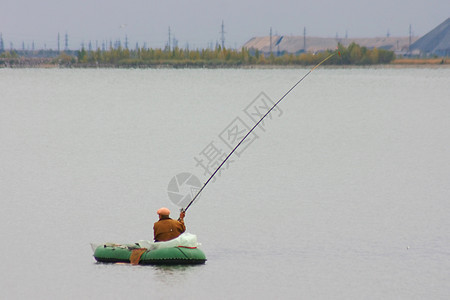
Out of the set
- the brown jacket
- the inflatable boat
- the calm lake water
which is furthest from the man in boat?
the calm lake water

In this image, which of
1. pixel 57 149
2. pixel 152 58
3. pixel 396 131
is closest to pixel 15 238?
pixel 57 149

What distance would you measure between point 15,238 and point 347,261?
6966 mm

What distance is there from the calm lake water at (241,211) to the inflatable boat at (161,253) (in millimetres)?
170

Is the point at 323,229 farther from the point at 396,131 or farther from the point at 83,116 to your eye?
the point at 83,116

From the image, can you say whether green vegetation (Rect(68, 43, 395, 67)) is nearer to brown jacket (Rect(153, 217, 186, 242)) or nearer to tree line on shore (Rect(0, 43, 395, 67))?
tree line on shore (Rect(0, 43, 395, 67))

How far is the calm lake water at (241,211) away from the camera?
14.9 meters

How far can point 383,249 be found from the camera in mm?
17453

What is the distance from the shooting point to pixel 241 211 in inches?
829

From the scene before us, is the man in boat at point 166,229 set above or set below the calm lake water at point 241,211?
above

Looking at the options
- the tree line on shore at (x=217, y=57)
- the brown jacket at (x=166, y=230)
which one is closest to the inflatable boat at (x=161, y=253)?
the brown jacket at (x=166, y=230)

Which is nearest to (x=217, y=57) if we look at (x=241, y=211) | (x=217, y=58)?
(x=217, y=58)

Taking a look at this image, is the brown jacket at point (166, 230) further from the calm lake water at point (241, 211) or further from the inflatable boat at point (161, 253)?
the calm lake water at point (241, 211)

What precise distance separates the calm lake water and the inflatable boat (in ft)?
0.56

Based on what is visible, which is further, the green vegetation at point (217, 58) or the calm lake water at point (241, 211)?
the green vegetation at point (217, 58)
